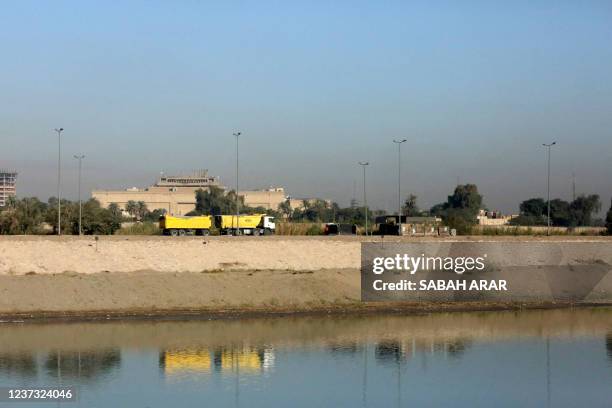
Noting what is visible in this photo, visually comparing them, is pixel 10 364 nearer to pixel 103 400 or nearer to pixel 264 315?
pixel 103 400

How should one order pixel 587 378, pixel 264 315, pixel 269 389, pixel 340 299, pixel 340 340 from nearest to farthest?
1. pixel 269 389
2. pixel 587 378
3. pixel 340 340
4. pixel 264 315
5. pixel 340 299

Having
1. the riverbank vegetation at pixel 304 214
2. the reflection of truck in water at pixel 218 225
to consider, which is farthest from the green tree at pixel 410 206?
the reflection of truck in water at pixel 218 225

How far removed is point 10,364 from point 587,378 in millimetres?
22788

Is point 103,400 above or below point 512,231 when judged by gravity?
below

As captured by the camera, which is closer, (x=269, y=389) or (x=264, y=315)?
(x=269, y=389)

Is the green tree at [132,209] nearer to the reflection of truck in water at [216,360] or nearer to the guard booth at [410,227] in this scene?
the guard booth at [410,227]

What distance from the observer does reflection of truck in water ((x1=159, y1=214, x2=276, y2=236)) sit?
76.7 metres

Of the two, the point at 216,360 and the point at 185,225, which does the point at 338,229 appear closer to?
the point at 185,225

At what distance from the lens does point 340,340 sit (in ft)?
144

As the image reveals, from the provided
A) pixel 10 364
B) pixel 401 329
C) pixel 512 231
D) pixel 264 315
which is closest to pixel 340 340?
pixel 401 329

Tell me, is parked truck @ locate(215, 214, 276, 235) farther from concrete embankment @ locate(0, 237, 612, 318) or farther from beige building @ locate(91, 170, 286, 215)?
beige building @ locate(91, 170, 286, 215)

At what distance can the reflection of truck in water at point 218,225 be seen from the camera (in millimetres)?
76688

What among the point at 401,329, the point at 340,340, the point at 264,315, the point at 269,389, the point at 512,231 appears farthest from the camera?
the point at 512,231

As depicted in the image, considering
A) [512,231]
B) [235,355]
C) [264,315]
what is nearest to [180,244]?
[264,315]
